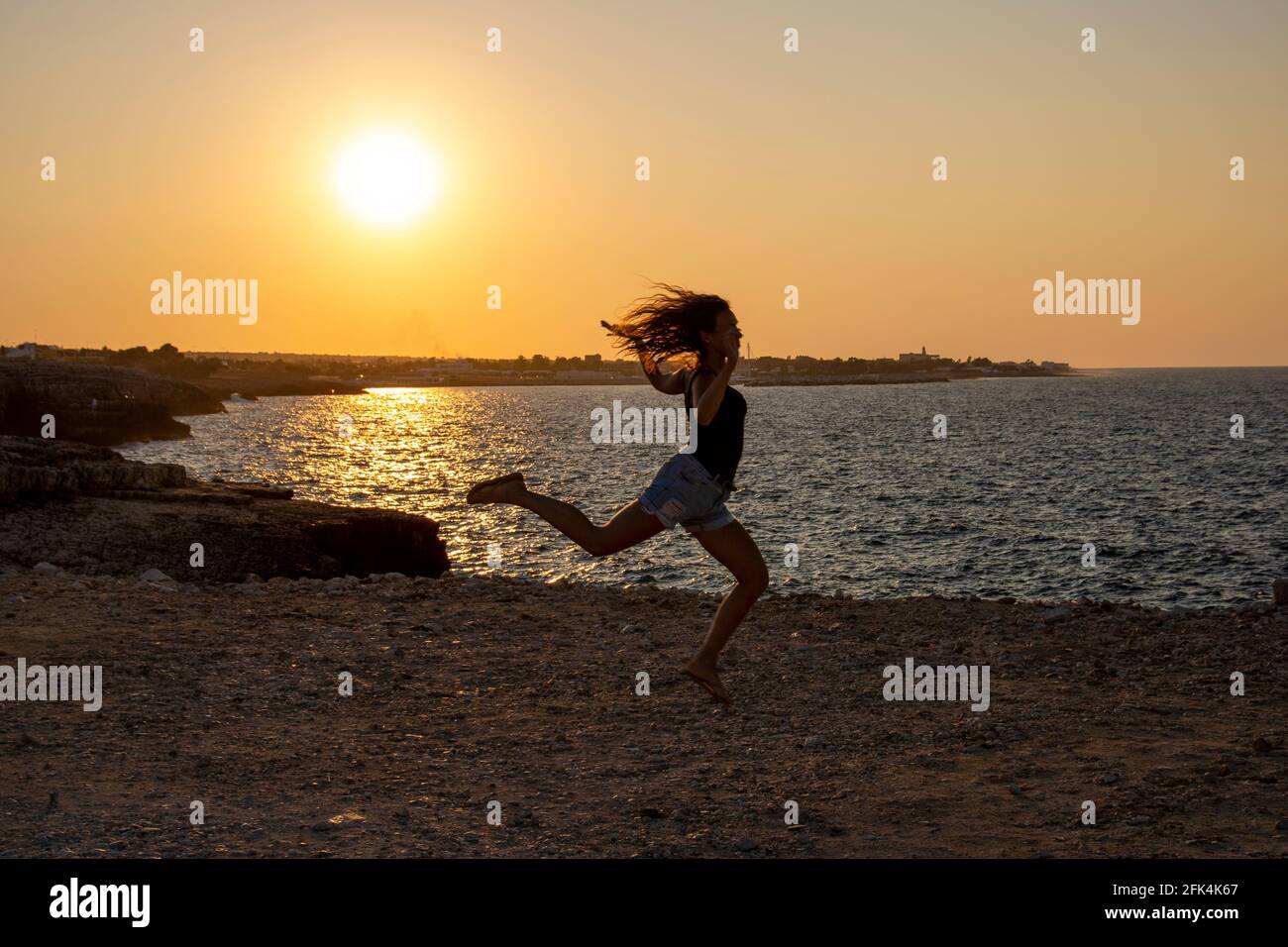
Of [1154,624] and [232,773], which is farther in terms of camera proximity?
[1154,624]

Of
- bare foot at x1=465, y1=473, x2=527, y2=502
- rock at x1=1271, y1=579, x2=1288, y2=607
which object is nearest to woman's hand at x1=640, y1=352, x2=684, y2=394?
bare foot at x1=465, y1=473, x2=527, y2=502

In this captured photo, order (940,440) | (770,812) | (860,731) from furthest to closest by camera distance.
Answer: (940,440) < (860,731) < (770,812)

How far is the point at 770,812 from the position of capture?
6.54 m

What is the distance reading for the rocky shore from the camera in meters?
6.17

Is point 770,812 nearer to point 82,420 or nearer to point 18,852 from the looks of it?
point 18,852

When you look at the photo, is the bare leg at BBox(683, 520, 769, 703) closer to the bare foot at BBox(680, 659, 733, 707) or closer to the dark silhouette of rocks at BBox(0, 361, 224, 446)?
the bare foot at BBox(680, 659, 733, 707)

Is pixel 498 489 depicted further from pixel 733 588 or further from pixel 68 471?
pixel 68 471

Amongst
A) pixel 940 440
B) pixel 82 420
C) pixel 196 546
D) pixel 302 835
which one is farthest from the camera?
pixel 940 440

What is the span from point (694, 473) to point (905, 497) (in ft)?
137

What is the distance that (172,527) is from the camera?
18109mm

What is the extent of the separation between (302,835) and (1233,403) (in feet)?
508

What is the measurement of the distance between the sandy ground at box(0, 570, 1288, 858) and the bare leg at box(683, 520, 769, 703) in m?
0.30
